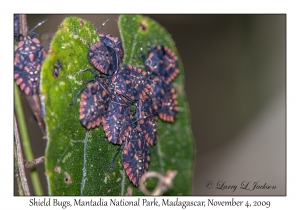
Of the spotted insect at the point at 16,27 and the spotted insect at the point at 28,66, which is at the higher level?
the spotted insect at the point at 16,27

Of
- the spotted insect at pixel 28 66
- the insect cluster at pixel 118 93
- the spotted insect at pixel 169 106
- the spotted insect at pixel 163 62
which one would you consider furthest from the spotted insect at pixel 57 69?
the spotted insect at pixel 169 106

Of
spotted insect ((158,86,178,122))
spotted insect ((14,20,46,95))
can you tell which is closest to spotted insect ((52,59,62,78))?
spotted insect ((14,20,46,95))

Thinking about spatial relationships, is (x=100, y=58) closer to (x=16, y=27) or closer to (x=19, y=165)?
(x=16, y=27)

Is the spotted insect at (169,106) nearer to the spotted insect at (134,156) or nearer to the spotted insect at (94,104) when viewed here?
the spotted insect at (134,156)

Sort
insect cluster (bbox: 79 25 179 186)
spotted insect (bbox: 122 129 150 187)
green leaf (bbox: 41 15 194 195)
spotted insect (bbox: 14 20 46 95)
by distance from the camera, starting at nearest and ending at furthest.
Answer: green leaf (bbox: 41 15 194 195) → spotted insect (bbox: 14 20 46 95) → insect cluster (bbox: 79 25 179 186) → spotted insect (bbox: 122 129 150 187)

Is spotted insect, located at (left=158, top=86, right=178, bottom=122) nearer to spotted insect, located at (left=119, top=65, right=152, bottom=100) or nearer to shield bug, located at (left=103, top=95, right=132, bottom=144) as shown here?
spotted insect, located at (left=119, top=65, right=152, bottom=100)

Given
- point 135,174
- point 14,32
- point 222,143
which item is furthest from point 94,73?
point 222,143
